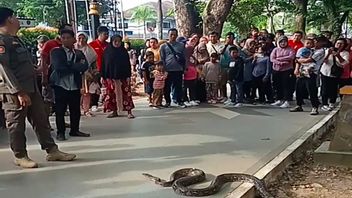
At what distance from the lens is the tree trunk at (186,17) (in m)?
15.4

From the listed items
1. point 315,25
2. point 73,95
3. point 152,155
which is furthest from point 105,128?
point 315,25

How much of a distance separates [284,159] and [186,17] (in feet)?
31.6

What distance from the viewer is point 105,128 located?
8.72 m

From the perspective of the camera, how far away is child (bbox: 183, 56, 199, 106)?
1153 cm

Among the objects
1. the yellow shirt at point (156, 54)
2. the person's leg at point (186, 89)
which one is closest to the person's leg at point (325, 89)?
the person's leg at point (186, 89)

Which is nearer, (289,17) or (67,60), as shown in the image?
(67,60)

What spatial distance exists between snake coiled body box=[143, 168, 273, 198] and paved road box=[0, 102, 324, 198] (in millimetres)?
104

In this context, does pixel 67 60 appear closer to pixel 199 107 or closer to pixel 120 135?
pixel 120 135

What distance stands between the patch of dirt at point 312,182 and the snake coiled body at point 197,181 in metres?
0.38

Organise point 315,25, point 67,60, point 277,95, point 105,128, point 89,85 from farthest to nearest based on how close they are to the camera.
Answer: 1. point 315,25
2. point 277,95
3. point 89,85
4. point 105,128
5. point 67,60

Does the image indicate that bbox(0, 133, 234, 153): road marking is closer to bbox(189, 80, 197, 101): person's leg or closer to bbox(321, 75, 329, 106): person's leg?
bbox(189, 80, 197, 101): person's leg

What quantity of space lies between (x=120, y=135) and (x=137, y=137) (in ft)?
1.08

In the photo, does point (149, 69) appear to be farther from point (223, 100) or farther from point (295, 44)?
point (295, 44)

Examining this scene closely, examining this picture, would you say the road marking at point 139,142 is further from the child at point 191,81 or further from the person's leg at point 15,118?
the child at point 191,81
